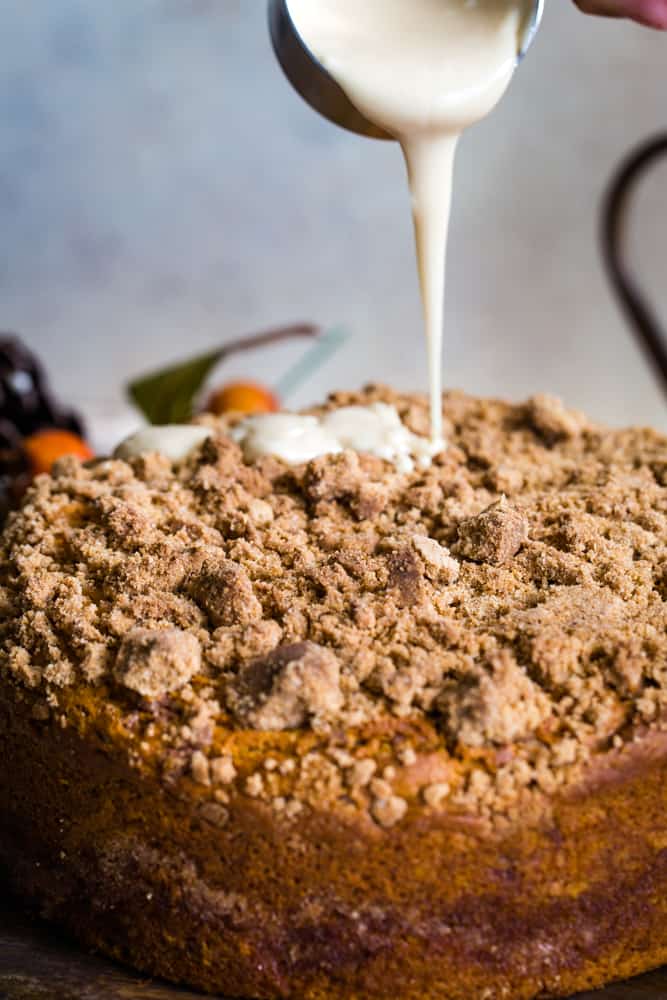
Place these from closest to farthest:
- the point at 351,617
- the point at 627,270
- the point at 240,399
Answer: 1. the point at 351,617
2. the point at 240,399
3. the point at 627,270

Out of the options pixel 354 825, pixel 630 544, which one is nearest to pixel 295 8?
pixel 630 544

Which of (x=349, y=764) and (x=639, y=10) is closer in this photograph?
(x=349, y=764)

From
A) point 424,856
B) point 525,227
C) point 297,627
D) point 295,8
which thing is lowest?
point 424,856

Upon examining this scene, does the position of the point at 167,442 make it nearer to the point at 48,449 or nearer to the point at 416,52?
the point at 416,52

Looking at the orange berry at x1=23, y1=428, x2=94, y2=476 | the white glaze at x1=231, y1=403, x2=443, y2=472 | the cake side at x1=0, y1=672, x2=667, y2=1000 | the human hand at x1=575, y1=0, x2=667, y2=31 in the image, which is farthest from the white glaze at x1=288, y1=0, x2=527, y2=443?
the orange berry at x1=23, y1=428, x2=94, y2=476

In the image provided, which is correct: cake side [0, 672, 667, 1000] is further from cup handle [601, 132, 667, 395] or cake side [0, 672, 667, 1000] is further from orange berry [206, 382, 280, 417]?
cup handle [601, 132, 667, 395]

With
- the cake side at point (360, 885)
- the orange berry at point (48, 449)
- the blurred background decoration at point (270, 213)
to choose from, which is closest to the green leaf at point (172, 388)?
the orange berry at point (48, 449)

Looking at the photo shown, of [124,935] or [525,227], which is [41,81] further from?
[124,935]

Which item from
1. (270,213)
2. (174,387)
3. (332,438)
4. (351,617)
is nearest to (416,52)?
(332,438)
